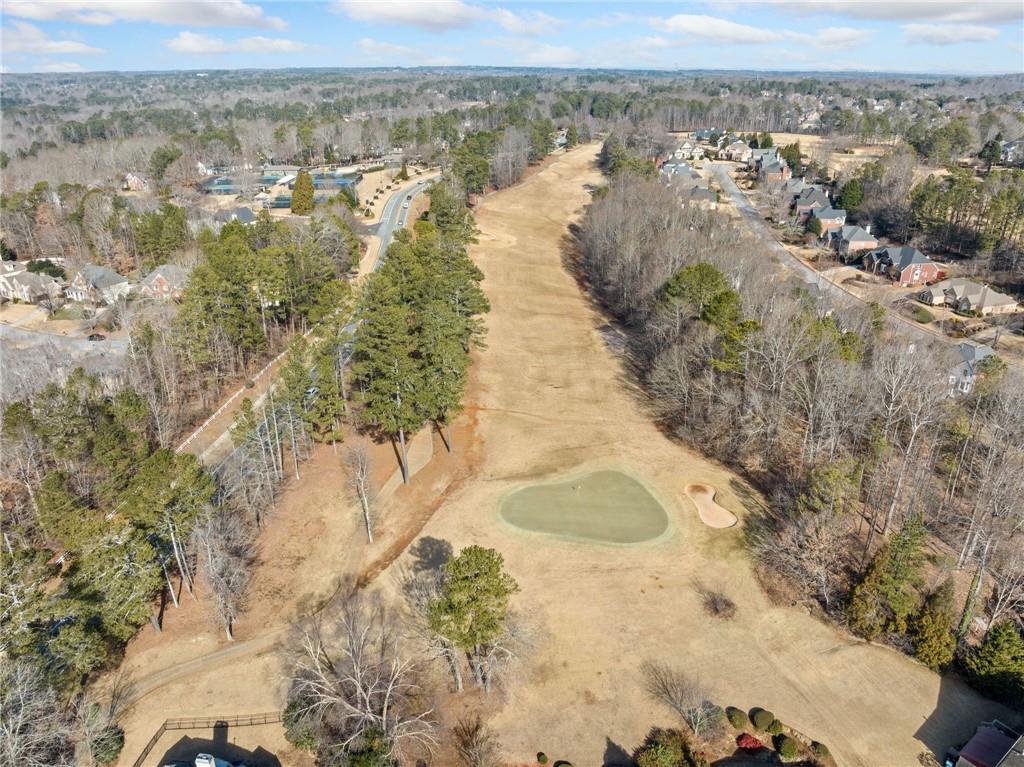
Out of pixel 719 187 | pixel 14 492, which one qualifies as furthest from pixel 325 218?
pixel 719 187

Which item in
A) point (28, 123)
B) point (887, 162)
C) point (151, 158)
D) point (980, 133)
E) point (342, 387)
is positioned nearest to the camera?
point (342, 387)

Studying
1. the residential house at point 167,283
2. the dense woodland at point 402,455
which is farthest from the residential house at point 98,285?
the residential house at point 167,283

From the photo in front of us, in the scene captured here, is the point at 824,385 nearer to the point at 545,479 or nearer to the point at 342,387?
the point at 545,479

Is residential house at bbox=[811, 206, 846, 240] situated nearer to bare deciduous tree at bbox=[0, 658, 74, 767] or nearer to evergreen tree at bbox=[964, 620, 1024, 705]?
evergreen tree at bbox=[964, 620, 1024, 705]

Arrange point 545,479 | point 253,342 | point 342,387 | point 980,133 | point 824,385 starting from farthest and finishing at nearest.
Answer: point 980,133, point 253,342, point 342,387, point 545,479, point 824,385

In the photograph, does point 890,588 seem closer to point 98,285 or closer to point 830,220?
point 98,285

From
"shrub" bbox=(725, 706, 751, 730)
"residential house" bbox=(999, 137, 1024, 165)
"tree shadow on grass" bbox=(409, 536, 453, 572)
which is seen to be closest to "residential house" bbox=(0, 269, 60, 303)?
"tree shadow on grass" bbox=(409, 536, 453, 572)

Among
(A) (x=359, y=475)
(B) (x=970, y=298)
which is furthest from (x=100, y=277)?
(B) (x=970, y=298)
